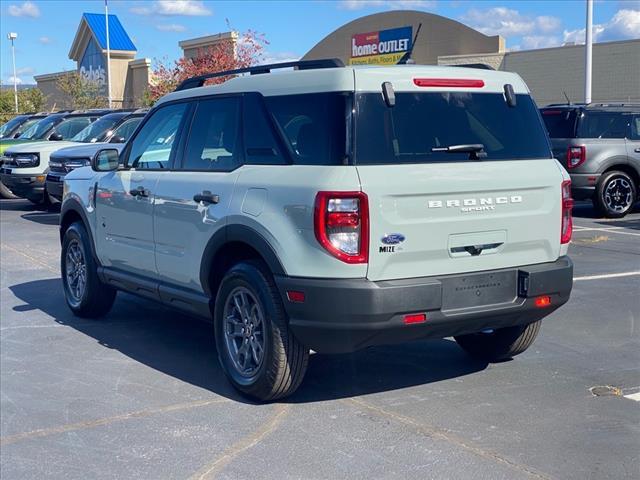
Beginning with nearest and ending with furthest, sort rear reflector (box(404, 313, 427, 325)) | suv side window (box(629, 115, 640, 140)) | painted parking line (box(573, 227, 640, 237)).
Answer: rear reflector (box(404, 313, 427, 325)) → painted parking line (box(573, 227, 640, 237)) → suv side window (box(629, 115, 640, 140))

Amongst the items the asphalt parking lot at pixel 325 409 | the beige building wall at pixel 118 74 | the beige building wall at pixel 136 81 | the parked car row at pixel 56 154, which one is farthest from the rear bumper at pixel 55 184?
the beige building wall at pixel 118 74

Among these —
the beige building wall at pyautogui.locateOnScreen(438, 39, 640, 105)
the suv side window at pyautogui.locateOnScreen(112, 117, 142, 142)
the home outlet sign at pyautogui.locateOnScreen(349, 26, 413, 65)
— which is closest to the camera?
the suv side window at pyautogui.locateOnScreen(112, 117, 142, 142)

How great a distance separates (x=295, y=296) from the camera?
5.05m

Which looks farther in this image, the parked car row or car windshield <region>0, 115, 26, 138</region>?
car windshield <region>0, 115, 26, 138</region>

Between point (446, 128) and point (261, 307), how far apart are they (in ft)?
5.14

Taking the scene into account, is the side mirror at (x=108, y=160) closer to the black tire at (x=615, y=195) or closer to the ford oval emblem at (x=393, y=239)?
the ford oval emblem at (x=393, y=239)

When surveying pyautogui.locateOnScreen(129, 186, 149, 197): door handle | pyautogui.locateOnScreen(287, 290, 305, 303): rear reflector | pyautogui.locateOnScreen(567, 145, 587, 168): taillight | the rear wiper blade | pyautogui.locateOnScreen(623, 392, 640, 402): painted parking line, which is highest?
the rear wiper blade

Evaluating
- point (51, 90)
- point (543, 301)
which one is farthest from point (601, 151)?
point (51, 90)

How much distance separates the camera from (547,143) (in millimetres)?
5789

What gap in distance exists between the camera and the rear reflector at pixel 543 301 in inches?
215

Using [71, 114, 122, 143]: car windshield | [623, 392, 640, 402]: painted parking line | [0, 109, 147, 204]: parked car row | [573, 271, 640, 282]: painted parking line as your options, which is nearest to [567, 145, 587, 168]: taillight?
[573, 271, 640, 282]: painted parking line

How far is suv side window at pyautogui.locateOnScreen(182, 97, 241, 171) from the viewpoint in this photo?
5.90m

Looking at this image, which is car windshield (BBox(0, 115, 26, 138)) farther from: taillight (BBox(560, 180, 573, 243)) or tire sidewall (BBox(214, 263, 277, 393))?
taillight (BBox(560, 180, 573, 243))

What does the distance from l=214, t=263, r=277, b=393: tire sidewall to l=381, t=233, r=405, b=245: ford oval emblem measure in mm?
832
